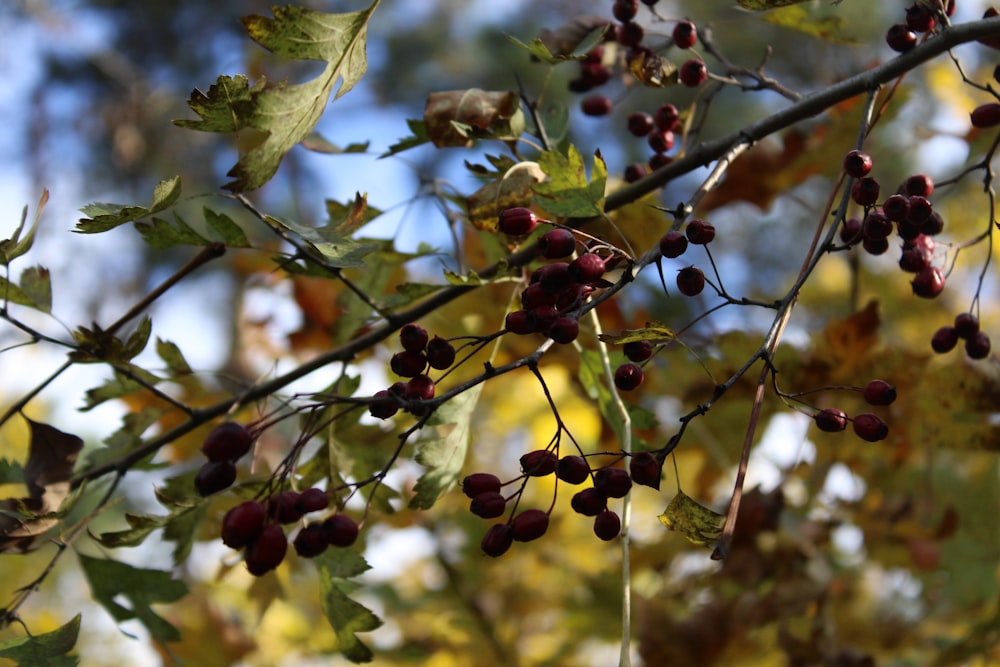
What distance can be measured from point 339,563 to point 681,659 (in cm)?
63

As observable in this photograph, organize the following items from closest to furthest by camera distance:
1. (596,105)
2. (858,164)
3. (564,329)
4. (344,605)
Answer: (564,329)
(858,164)
(344,605)
(596,105)

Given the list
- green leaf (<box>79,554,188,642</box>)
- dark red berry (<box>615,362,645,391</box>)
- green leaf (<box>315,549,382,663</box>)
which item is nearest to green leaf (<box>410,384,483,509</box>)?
green leaf (<box>315,549,382,663</box>)

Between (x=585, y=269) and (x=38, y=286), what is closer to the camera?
(x=585, y=269)

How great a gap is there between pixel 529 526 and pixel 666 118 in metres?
0.47

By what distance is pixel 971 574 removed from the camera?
1.43 metres

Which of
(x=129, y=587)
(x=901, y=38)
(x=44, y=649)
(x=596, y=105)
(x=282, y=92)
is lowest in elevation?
(x=44, y=649)

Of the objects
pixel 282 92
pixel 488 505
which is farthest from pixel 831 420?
pixel 282 92

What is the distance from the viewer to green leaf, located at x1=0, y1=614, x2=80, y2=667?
0.64 meters

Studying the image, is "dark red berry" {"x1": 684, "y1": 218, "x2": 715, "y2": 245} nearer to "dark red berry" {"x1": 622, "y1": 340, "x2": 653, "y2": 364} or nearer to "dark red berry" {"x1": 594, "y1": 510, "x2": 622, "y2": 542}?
"dark red berry" {"x1": 622, "y1": 340, "x2": 653, "y2": 364}

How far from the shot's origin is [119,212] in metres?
0.61

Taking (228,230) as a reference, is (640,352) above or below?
below

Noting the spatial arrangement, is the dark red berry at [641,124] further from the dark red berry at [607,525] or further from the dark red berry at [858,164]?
the dark red berry at [607,525]

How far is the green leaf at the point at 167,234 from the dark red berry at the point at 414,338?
0.26 m

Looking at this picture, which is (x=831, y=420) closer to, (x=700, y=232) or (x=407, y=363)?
(x=700, y=232)
